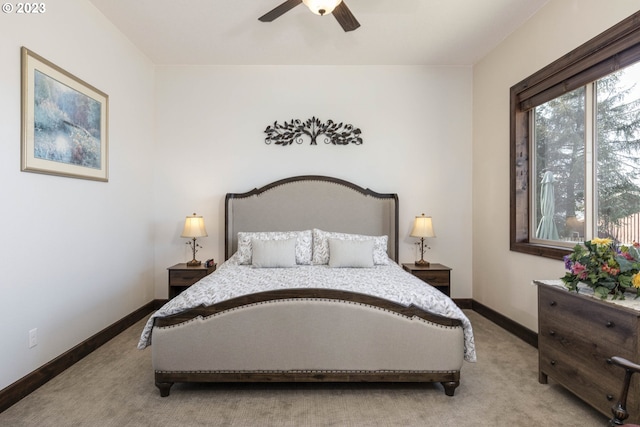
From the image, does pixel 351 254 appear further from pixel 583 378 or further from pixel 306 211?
pixel 583 378

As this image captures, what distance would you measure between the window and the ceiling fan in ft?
5.69

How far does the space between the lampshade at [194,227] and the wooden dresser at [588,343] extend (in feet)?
10.4

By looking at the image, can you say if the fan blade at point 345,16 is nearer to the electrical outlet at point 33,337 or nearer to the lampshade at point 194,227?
the lampshade at point 194,227

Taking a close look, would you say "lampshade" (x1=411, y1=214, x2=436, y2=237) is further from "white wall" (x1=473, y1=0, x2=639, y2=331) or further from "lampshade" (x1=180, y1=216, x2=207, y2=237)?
Answer: "lampshade" (x1=180, y1=216, x2=207, y2=237)

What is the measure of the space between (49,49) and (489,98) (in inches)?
160

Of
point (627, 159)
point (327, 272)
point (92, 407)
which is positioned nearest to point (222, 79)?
point (327, 272)

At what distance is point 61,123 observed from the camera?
2.61 meters

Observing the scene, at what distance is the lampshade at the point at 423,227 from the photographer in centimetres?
383

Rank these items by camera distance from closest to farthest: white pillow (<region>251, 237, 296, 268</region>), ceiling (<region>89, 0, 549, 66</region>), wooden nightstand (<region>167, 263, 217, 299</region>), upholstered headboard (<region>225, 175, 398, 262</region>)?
1. ceiling (<region>89, 0, 549, 66</region>)
2. white pillow (<region>251, 237, 296, 268</region>)
3. wooden nightstand (<region>167, 263, 217, 299</region>)
4. upholstered headboard (<region>225, 175, 398, 262</region>)

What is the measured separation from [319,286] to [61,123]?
2.31 metres

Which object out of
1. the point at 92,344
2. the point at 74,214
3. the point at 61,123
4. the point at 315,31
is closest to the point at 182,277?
the point at 92,344

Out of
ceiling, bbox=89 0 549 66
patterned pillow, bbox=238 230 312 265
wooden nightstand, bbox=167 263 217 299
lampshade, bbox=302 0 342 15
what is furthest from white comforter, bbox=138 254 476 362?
ceiling, bbox=89 0 549 66

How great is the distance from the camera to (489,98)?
3.82 m

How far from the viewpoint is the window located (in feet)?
7.68
